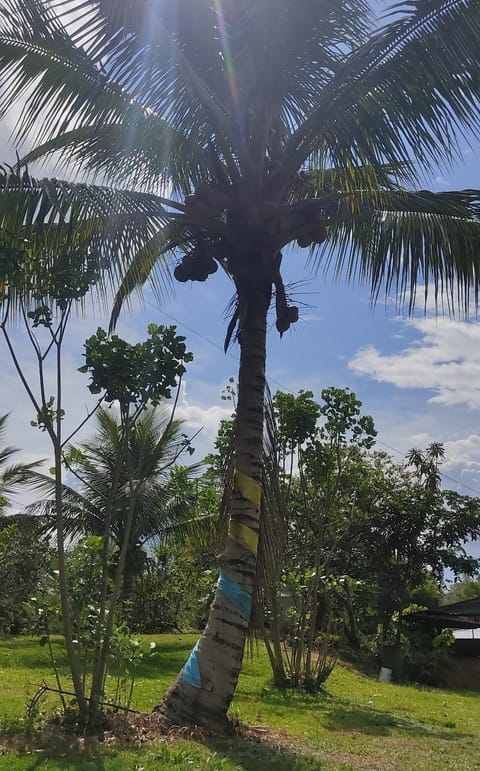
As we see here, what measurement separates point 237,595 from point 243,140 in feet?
13.8

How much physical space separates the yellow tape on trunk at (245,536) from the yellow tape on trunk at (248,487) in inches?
8.9

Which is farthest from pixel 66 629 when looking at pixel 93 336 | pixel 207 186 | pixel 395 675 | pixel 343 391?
pixel 395 675

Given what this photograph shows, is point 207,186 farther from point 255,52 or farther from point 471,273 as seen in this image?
point 471,273

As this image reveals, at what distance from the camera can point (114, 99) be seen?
266 inches

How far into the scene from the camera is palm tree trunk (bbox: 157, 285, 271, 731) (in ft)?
19.1

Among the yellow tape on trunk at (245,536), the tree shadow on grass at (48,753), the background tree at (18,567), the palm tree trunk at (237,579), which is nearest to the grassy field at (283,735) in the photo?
the tree shadow on grass at (48,753)

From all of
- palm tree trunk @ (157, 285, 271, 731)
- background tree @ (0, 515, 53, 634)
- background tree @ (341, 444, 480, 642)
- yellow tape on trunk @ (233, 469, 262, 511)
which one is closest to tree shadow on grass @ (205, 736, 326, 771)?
palm tree trunk @ (157, 285, 271, 731)

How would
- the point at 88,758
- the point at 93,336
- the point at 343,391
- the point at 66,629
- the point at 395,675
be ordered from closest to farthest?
the point at 88,758 → the point at 66,629 → the point at 93,336 → the point at 343,391 → the point at 395,675

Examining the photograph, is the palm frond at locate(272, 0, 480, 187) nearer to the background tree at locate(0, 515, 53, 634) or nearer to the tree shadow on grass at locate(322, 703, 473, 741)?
the tree shadow on grass at locate(322, 703, 473, 741)

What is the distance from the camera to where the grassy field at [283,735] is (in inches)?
195

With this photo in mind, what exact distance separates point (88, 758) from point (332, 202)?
17.4ft

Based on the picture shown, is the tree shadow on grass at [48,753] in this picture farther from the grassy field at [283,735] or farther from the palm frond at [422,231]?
the palm frond at [422,231]

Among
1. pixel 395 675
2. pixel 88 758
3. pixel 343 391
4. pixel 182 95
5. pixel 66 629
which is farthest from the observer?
pixel 395 675

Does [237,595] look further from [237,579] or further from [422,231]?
[422,231]
